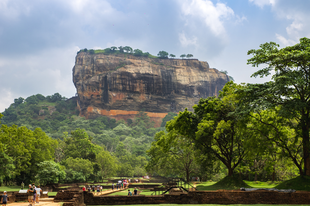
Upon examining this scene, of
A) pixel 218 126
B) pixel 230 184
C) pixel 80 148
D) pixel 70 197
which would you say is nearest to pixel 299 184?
pixel 230 184

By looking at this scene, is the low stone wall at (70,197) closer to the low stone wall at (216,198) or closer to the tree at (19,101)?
the low stone wall at (216,198)

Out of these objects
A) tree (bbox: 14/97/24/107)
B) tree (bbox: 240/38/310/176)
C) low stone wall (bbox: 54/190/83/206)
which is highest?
tree (bbox: 14/97/24/107)

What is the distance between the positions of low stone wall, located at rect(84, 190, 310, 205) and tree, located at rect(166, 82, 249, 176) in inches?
258

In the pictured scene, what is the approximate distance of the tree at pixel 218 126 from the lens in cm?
2080

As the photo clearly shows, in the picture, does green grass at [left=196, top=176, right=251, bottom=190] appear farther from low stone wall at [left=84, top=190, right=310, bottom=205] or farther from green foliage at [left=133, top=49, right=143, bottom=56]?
green foliage at [left=133, top=49, right=143, bottom=56]

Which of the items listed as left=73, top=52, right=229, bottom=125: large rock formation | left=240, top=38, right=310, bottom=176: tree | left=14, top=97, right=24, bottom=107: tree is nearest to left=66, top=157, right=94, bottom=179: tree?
left=240, top=38, right=310, bottom=176: tree

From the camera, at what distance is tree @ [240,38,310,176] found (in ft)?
52.2

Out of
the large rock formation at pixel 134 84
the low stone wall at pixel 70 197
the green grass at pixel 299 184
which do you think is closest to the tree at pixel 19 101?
the large rock formation at pixel 134 84

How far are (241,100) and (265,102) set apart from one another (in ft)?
7.18

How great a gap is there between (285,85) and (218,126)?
5804 millimetres

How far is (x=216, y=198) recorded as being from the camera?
13984 millimetres

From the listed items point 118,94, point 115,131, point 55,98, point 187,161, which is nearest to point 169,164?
point 187,161

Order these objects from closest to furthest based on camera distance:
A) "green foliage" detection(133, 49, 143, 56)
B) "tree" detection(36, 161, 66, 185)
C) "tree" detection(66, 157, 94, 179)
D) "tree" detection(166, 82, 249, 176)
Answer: "tree" detection(166, 82, 249, 176)
"tree" detection(36, 161, 66, 185)
"tree" detection(66, 157, 94, 179)
"green foliage" detection(133, 49, 143, 56)

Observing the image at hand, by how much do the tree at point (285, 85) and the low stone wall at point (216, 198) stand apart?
4.50 metres
